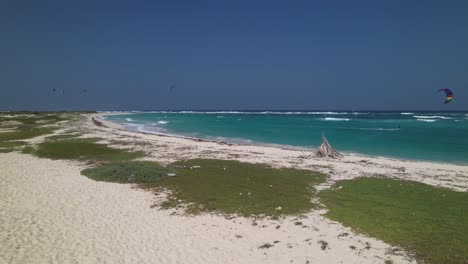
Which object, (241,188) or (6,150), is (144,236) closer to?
(241,188)

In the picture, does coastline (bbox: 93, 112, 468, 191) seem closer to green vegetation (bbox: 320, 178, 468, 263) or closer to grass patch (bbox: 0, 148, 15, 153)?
green vegetation (bbox: 320, 178, 468, 263)

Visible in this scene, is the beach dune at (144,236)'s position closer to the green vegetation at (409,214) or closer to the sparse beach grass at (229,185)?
the green vegetation at (409,214)

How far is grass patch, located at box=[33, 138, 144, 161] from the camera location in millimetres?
23984

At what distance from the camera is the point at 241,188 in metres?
15.5

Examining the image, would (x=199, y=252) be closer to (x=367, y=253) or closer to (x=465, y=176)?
(x=367, y=253)

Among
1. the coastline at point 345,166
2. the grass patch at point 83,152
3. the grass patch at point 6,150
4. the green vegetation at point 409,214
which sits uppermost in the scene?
the green vegetation at point 409,214

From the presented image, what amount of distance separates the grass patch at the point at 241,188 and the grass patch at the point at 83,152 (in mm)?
5788

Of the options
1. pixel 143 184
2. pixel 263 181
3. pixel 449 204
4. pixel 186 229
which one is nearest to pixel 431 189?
pixel 449 204

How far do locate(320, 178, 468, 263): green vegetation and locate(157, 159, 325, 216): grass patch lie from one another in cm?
149

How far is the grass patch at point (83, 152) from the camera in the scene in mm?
23984

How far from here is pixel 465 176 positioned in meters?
Answer: 19.8

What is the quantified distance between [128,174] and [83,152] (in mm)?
10665

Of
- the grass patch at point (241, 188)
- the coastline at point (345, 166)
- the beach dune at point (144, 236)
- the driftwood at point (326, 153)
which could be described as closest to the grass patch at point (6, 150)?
the coastline at point (345, 166)

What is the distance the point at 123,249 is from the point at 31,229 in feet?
11.5
